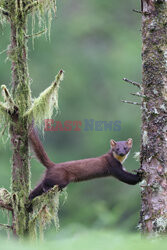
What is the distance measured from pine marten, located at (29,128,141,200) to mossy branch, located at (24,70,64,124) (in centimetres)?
50

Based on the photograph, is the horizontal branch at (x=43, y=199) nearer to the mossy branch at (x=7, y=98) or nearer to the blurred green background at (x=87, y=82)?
the mossy branch at (x=7, y=98)

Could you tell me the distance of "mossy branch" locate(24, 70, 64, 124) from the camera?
529 cm

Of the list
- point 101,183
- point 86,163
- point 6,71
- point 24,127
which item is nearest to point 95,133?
point 101,183

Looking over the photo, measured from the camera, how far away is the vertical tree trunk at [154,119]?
4.85 metres

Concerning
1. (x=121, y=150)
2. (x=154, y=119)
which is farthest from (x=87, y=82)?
(x=154, y=119)

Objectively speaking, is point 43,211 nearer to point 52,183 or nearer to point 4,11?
point 52,183

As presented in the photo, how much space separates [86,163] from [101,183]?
1178cm

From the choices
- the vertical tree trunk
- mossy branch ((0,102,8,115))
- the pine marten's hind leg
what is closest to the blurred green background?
the pine marten's hind leg

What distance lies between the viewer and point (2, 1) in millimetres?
5496

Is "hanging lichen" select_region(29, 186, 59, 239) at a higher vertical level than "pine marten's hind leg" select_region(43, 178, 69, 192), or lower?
lower

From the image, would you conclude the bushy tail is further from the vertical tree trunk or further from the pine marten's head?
the vertical tree trunk

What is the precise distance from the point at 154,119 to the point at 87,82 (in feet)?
48.0

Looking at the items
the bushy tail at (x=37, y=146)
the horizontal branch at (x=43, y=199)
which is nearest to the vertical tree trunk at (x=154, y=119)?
the horizontal branch at (x=43, y=199)

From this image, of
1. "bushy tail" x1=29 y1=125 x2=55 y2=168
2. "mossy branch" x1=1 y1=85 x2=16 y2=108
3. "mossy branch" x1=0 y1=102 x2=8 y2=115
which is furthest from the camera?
"bushy tail" x1=29 y1=125 x2=55 y2=168
